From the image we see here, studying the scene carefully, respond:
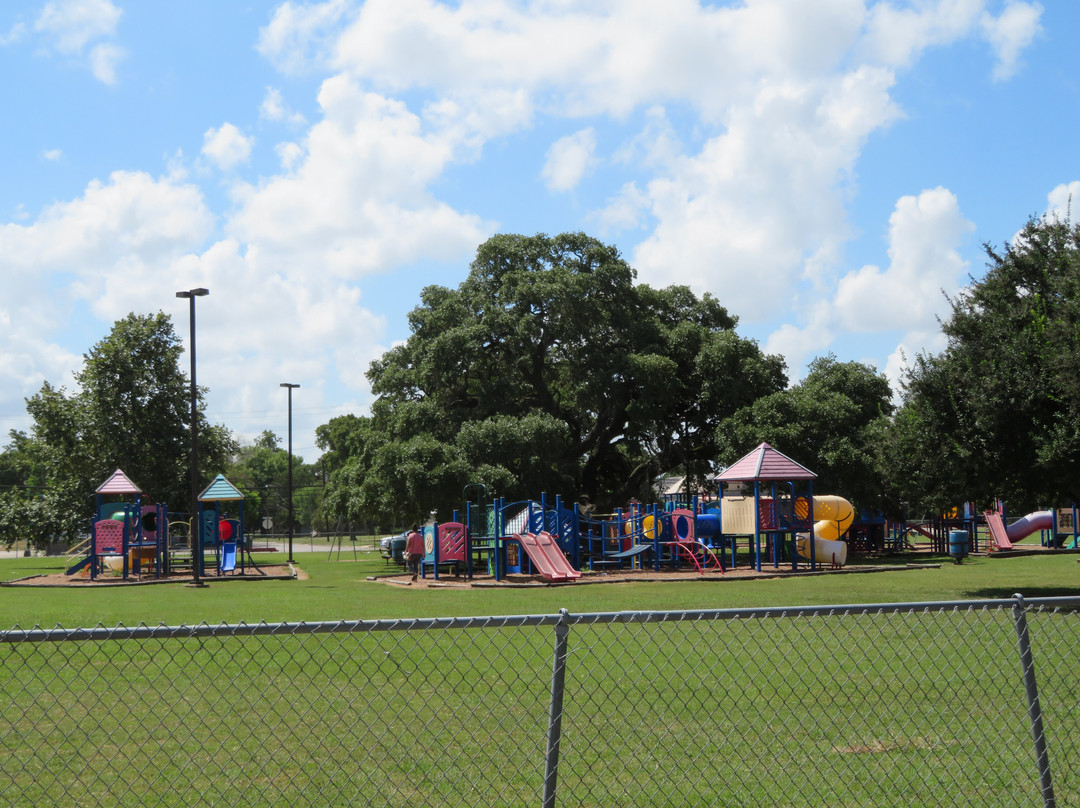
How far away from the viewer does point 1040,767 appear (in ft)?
16.0

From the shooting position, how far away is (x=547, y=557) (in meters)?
26.4

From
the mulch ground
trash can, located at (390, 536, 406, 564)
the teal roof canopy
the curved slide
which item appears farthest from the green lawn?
trash can, located at (390, 536, 406, 564)

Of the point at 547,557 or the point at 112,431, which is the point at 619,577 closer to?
the point at 547,557

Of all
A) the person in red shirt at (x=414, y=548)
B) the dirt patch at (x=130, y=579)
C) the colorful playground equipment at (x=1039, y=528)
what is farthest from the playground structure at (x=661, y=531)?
the colorful playground equipment at (x=1039, y=528)

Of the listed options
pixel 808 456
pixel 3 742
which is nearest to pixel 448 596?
pixel 3 742

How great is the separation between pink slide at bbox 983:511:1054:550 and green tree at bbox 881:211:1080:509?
2161 cm

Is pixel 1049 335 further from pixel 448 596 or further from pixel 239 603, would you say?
pixel 239 603

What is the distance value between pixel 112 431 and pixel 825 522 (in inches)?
1156

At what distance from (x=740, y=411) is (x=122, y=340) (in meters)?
26.5

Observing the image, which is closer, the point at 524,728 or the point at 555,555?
the point at 524,728

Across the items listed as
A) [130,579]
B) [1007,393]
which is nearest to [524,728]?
[1007,393]

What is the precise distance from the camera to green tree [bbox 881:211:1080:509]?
1666 centimetres

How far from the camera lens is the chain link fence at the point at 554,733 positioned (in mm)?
5375

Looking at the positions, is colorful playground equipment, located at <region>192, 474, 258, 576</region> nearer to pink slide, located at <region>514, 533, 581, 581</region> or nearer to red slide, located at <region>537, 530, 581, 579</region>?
pink slide, located at <region>514, 533, 581, 581</region>
